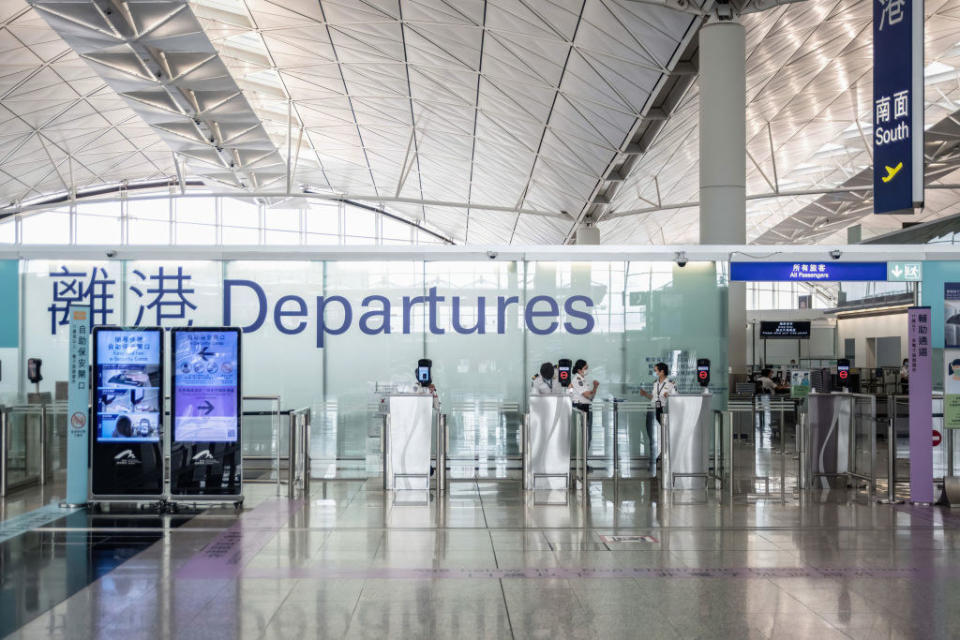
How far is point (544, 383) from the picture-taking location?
11.4 meters

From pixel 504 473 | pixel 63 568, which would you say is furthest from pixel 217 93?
pixel 63 568

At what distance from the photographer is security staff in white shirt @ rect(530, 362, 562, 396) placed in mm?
11102

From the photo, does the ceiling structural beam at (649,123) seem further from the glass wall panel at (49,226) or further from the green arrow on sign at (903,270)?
the glass wall panel at (49,226)

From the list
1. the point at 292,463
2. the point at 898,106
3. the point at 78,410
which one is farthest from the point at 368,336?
the point at 898,106

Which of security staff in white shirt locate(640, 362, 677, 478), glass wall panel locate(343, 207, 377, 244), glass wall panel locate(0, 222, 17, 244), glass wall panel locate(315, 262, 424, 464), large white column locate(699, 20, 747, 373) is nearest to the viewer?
security staff in white shirt locate(640, 362, 677, 478)

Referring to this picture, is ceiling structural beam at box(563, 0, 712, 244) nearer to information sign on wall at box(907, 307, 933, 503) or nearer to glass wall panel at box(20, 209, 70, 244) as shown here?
information sign on wall at box(907, 307, 933, 503)

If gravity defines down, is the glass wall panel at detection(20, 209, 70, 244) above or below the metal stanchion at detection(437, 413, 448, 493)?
above

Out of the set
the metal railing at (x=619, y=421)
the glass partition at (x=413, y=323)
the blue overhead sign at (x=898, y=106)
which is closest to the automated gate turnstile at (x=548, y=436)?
the metal railing at (x=619, y=421)

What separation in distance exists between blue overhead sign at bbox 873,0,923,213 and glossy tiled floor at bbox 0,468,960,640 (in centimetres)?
337

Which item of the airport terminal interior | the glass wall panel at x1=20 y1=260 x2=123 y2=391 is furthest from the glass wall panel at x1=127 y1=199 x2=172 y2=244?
the glass wall panel at x1=20 y1=260 x2=123 y2=391

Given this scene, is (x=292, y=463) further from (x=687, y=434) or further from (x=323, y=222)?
(x=323, y=222)

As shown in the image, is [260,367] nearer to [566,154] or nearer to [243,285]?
[243,285]

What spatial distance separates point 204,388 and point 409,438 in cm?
258

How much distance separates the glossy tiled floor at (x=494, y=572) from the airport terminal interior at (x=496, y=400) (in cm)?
4
